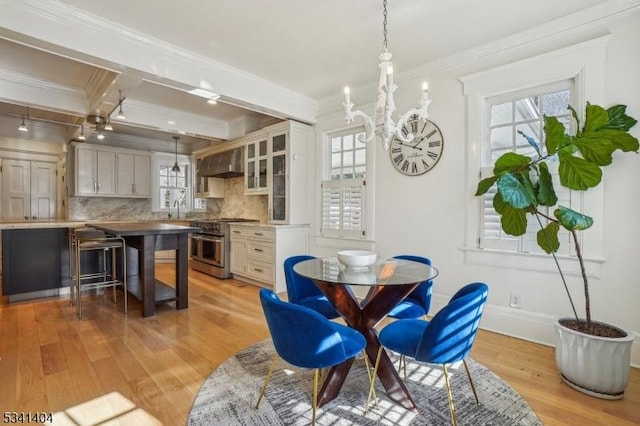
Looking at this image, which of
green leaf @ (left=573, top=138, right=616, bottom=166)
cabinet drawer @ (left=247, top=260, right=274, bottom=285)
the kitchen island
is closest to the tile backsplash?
cabinet drawer @ (left=247, top=260, right=274, bottom=285)

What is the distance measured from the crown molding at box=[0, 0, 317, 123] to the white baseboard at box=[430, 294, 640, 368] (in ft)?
11.3

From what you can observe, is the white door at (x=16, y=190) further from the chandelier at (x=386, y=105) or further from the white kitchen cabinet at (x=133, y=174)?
the chandelier at (x=386, y=105)

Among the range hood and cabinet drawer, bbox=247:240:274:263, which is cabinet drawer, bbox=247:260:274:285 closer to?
cabinet drawer, bbox=247:240:274:263

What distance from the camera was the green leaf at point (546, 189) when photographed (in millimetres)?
2418

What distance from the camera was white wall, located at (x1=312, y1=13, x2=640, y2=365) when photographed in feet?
7.93

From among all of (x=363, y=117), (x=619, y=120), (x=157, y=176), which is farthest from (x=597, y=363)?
(x=157, y=176)

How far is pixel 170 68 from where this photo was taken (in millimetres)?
3125

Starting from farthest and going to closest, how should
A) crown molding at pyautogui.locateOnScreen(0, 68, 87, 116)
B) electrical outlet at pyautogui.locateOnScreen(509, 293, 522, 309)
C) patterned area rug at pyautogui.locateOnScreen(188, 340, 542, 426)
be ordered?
crown molding at pyautogui.locateOnScreen(0, 68, 87, 116) → electrical outlet at pyautogui.locateOnScreen(509, 293, 522, 309) → patterned area rug at pyautogui.locateOnScreen(188, 340, 542, 426)

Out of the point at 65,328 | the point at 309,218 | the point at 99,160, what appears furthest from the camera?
the point at 99,160

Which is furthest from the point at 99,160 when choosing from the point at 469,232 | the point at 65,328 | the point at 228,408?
the point at 469,232

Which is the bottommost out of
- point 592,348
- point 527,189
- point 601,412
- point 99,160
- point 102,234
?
point 601,412

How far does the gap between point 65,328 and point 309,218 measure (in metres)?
3.05

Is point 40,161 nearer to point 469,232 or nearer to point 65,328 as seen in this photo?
point 65,328

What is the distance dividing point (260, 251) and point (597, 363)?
3853mm
